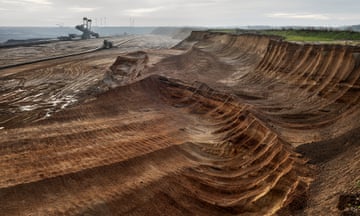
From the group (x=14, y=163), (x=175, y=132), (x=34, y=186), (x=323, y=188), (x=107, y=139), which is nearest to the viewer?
(x=323, y=188)

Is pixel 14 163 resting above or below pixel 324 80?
below

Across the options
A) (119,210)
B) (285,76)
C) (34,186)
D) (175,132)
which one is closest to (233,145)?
(175,132)

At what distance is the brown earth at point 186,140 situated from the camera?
9312 millimetres

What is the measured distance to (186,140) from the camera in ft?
46.4

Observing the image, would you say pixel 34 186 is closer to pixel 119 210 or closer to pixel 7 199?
pixel 7 199

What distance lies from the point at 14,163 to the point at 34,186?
181cm

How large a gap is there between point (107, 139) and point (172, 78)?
9.73 m

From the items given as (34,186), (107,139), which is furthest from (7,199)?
(107,139)

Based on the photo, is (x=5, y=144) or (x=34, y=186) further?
(x=5, y=144)

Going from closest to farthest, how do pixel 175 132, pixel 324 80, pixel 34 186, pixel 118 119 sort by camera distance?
1. pixel 34 186
2. pixel 175 132
3. pixel 118 119
4. pixel 324 80

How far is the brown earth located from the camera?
30.6 ft

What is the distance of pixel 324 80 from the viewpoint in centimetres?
1797

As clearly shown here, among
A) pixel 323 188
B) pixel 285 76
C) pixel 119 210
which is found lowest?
pixel 119 210

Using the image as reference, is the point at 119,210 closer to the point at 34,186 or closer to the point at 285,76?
the point at 34,186
